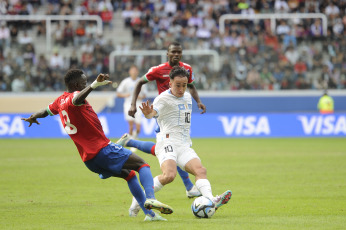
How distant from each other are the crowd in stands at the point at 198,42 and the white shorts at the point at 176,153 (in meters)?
19.7

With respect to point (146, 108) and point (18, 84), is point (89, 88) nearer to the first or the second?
point (146, 108)

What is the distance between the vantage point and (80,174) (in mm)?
14008

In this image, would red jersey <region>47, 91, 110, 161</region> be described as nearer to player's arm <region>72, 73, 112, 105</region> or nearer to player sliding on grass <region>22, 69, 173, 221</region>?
player sliding on grass <region>22, 69, 173, 221</region>

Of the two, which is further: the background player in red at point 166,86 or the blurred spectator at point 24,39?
the blurred spectator at point 24,39

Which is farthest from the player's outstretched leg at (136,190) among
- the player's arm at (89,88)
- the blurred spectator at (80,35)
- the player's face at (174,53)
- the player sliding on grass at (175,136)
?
the blurred spectator at (80,35)

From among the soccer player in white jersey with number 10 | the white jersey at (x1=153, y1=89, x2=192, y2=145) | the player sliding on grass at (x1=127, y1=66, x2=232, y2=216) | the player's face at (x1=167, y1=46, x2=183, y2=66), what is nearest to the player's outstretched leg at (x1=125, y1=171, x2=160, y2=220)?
the player sliding on grass at (x1=127, y1=66, x2=232, y2=216)

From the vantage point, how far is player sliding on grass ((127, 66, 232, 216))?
28.0 ft

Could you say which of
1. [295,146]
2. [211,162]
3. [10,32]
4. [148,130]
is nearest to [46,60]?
[10,32]

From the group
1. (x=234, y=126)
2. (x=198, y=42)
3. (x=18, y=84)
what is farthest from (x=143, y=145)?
(x=198, y=42)

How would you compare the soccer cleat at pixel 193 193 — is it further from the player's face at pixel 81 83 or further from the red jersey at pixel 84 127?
the player's face at pixel 81 83

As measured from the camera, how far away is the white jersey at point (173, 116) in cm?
893

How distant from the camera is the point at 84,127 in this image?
26.1 feet

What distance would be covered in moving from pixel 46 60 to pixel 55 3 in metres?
4.33

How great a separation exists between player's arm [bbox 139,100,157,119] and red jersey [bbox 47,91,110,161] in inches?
28.5
